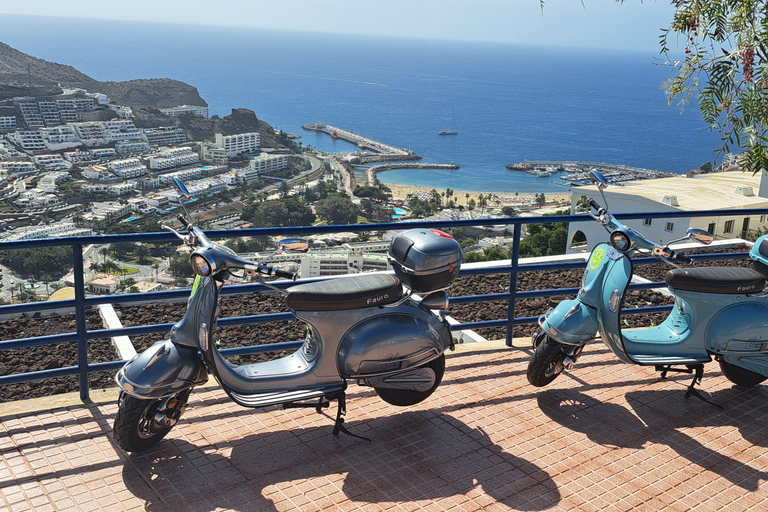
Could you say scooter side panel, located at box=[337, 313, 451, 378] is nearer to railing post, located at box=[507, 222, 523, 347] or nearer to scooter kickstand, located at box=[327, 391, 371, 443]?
scooter kickstand, located at box=[327, 391, 371, 443]

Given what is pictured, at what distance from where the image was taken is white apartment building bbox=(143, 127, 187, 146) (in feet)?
245

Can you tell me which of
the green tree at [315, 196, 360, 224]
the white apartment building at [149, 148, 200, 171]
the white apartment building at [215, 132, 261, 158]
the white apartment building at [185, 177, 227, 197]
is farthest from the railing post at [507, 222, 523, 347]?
the white apartment building at [215, 132, 261, 158]

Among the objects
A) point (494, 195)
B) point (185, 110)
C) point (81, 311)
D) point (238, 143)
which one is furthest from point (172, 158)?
point (81, 311)

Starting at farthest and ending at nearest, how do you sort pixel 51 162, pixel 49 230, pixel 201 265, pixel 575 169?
pixel 575 169 → pixel 51 162 → pixel 49 230 → pixel 201 265

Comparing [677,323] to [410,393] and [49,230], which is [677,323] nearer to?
[410,393]

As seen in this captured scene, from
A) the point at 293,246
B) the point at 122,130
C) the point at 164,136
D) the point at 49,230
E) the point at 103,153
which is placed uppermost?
the point at 293,246

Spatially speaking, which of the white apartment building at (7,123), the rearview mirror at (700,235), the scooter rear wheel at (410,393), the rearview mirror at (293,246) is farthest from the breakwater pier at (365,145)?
the rearview mirror at (293,246)

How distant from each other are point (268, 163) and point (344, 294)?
2640 inches

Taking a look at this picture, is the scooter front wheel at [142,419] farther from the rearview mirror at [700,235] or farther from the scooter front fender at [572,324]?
the rearview mirror at [700,235]

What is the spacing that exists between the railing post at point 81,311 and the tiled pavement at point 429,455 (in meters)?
0.15

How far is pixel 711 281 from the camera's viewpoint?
4.33 m

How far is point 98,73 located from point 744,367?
650 feet

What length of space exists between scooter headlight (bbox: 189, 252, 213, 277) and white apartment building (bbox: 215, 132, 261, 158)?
70918 mm

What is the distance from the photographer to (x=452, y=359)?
16.8ft
